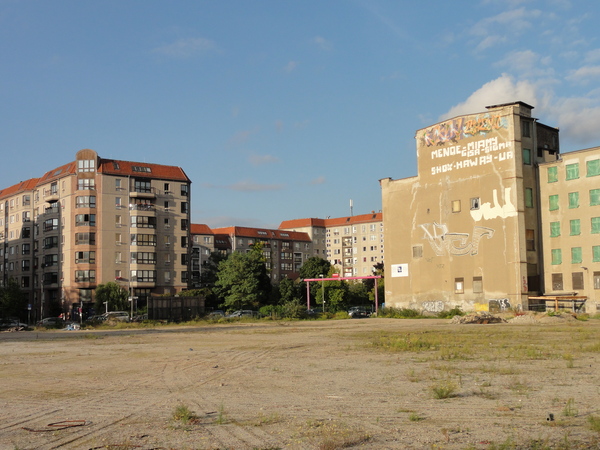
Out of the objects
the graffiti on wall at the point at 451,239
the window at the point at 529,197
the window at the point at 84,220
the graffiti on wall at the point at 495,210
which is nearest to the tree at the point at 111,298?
the window at the point at 84,220

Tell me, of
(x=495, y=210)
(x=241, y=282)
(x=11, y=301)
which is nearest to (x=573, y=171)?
(x=495, y=210)


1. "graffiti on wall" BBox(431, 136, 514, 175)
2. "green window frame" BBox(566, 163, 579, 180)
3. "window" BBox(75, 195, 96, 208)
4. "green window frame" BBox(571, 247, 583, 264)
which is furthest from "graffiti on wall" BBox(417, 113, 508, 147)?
"window" BBox(75, 195, 96, 208)

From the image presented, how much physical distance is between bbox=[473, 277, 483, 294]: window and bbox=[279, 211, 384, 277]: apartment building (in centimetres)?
9951

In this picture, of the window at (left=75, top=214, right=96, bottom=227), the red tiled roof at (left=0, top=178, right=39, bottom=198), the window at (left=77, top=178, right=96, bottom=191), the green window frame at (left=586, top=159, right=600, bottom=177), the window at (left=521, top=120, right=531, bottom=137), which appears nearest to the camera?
the green window frame at (left=586, top=159, right=600, bottom=177)

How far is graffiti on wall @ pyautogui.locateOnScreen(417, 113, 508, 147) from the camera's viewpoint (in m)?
68.2

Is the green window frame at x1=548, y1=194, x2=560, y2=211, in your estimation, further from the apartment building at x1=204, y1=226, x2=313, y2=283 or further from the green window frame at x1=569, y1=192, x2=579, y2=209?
the apartment building at x1=204, y1=226, x2=313, y2=283

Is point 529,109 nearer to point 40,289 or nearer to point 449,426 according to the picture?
point 449,426

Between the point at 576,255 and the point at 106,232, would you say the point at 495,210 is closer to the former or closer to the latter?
the point at 576,255

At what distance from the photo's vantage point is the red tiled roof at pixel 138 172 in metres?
102

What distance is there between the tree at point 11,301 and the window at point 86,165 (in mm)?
20388

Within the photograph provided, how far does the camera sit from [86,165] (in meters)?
102

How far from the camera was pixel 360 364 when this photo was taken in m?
22.2

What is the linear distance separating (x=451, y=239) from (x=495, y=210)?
260 inches

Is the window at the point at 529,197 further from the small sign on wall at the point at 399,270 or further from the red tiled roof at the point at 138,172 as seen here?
the red tiled roof at the point at 138,172
